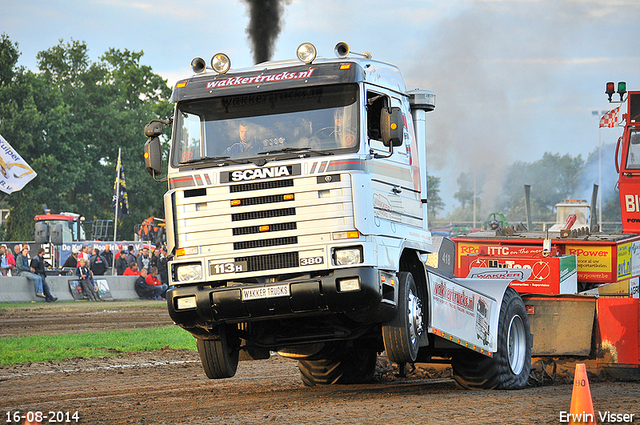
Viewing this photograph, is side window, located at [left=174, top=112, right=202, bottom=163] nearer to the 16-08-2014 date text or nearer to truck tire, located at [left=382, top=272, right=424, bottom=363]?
truck tire, located at [left=382, top=272, right=424, bottom=363]

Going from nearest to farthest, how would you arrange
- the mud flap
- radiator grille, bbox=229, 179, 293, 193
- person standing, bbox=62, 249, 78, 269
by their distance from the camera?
1. radiator grille, bbox=229, 179, 293, 193
2. the mud flap
3. person standing, bbox=62, 249, 78, 269

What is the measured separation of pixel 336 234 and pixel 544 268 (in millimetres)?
5803

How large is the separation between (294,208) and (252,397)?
8.57 ft

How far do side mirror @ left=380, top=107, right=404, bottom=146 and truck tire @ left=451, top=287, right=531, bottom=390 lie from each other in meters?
3.43

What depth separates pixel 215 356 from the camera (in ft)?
29.0

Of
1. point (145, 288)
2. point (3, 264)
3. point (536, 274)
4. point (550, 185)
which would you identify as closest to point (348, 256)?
point (536, 274)

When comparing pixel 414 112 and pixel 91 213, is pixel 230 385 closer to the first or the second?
pixel 414 112

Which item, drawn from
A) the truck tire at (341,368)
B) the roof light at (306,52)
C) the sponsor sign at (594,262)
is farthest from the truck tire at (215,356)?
the sponsor sign at (594,262)

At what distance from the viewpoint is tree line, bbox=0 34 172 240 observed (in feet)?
194

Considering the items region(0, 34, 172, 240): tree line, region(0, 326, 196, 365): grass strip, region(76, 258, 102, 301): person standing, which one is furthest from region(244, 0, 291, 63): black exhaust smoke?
region(0, 34, 172, 240): tree line

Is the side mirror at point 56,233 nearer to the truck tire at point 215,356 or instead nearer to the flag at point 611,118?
the flag at point 611,118

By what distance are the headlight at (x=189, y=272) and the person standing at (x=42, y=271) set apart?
19.0 metres

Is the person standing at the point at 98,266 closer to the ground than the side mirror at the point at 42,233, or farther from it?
closer to the ground

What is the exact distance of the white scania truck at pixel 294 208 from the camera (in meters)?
7.85
